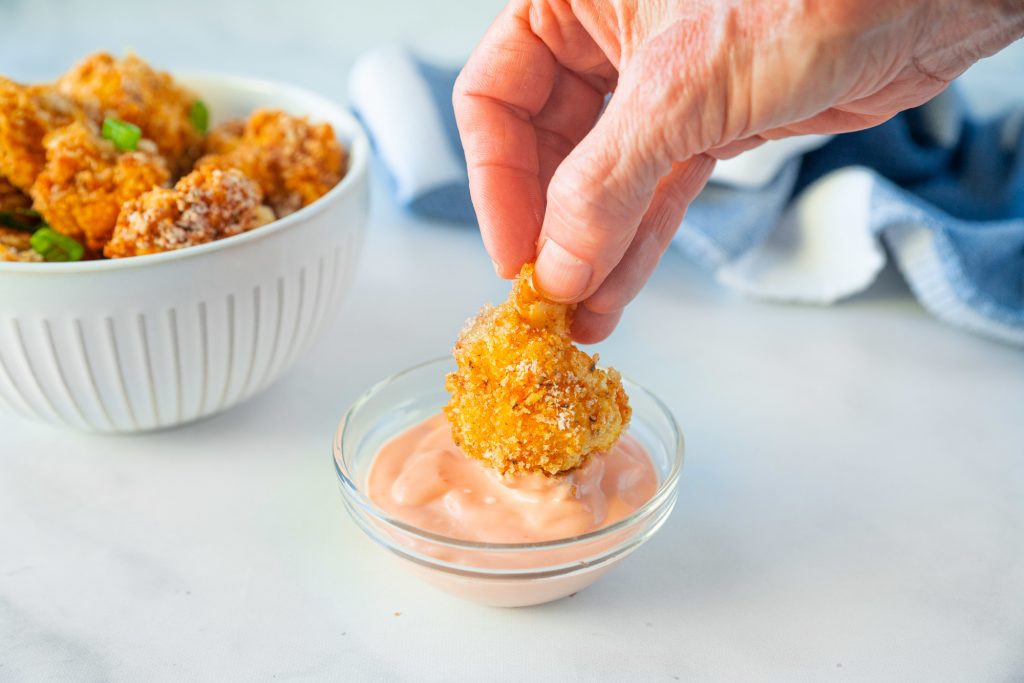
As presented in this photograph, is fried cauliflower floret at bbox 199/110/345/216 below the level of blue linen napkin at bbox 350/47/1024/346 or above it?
above

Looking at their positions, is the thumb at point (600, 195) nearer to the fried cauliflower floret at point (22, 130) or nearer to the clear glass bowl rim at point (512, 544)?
the clear glass bowl rim at point (512, 544)

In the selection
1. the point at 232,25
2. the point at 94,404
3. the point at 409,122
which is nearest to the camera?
the point at 94,404

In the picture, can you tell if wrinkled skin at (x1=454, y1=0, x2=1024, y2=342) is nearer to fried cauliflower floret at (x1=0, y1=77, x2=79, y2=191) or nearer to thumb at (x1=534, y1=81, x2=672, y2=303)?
thumb at (x1=534, y1=81, x2=672, y2=303)

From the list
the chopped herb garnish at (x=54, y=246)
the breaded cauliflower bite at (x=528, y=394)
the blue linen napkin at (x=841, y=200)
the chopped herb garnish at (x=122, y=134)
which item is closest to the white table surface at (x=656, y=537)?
the blue linen napkin at (x=841, y=200)

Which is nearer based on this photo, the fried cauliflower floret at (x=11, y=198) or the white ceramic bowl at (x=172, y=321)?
the white ceramic bowl at (x=172, y=321)

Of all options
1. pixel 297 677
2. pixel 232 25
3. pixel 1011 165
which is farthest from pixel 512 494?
pixel 232 25

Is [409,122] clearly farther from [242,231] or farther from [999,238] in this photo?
[999,238]

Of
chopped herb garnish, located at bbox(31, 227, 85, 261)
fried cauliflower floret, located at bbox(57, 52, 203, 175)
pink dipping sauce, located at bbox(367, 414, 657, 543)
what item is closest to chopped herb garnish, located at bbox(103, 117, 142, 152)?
fried cauliflower floret, located at bbox(57, 52, 203, 175)
